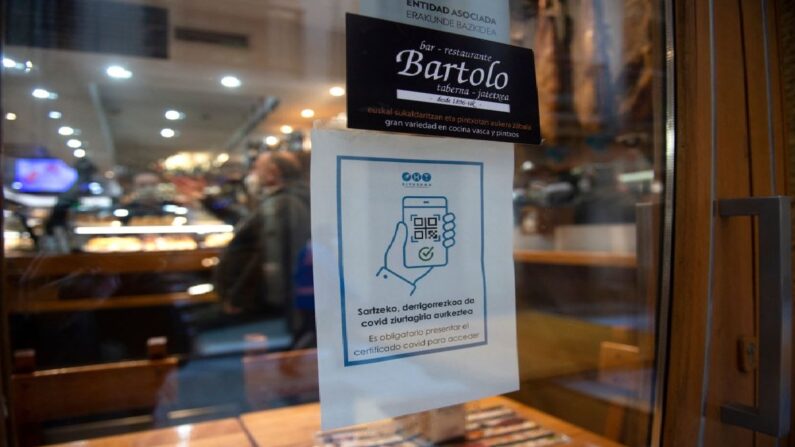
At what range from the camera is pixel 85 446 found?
103cm

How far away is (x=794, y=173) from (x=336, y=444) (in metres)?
0.94

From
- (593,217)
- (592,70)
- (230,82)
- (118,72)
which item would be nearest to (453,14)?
(592,70)

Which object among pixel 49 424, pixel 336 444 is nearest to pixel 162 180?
pixel 49 424

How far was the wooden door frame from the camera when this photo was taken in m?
0.73

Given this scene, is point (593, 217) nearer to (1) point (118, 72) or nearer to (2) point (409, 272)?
(2) point (409, 272)

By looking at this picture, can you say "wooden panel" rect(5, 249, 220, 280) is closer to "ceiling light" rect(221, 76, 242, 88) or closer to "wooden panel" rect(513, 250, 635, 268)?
"wooden panel" rect(513, 250, 635, 268)

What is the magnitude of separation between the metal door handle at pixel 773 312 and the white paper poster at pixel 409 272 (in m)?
0.36

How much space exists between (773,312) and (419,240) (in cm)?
52

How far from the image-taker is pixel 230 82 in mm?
4379

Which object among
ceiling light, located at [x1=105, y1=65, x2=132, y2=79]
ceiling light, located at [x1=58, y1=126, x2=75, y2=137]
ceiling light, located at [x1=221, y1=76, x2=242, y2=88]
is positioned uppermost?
ceiling light, located at [x1=221, y1=76, x2=242, y2=88]

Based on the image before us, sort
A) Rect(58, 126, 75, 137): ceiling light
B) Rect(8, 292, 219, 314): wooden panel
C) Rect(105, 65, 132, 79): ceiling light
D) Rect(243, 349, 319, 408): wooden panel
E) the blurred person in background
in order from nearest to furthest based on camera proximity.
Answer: Rect(243, 349, 319, 408): wooden panel → Rect(8, 292, 219, 314): wooden panel → Rect(58, 126, 75, 137): ceiling light → the blurred person in background → Rect(105, 65, 132, 79): ceiling light

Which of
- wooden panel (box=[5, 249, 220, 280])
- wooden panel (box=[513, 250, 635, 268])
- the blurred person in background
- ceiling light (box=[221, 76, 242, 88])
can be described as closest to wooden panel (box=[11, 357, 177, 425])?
wooden panel (box=[5, 249, 220, 280])

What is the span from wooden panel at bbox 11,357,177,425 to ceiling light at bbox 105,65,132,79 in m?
3.06

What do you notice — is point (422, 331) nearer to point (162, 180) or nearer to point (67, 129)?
point (67, 129)
